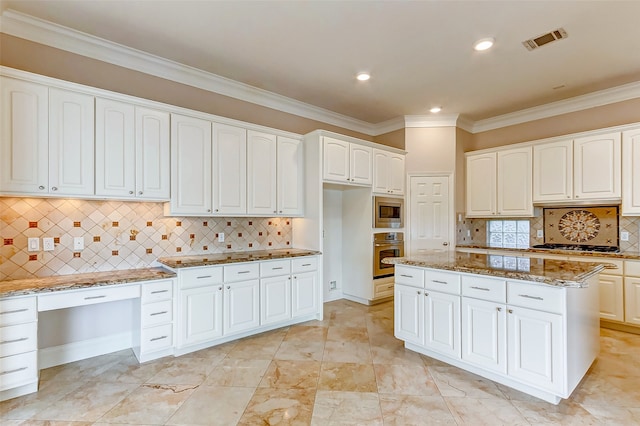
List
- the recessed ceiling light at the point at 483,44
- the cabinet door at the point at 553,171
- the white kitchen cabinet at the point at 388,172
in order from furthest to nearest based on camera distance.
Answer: the white kitchen cabinet at the point at 388,172 → the cabinet door at the point at 553,171 → the recessed ceiling light at the point at 483,44

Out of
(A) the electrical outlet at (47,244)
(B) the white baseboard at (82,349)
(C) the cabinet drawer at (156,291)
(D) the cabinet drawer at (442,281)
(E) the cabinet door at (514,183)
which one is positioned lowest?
(B) the white baseboard at (82,349)

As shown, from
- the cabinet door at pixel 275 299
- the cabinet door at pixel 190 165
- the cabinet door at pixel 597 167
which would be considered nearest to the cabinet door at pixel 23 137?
the cabinet door at pixel 190 165

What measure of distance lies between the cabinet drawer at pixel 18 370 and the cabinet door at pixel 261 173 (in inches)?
86.0

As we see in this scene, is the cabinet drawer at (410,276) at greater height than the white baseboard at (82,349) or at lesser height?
greater

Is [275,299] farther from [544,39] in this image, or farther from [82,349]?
[544,39]

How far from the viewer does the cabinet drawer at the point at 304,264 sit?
377 cm

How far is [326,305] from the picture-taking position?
468 centimetres

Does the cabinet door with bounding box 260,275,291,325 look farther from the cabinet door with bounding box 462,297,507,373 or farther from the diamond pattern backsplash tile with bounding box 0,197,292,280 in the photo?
the cabinet door with bounding box 462,297,507,373

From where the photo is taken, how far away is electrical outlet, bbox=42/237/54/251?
8.95ft

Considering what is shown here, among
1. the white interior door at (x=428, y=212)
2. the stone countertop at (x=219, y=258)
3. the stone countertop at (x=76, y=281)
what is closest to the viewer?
the stone countertop at (x=76, y=281)

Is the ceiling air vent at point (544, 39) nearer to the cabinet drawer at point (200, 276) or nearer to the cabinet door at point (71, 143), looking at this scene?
the cabinet drawer at point (200, 276)

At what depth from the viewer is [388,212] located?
4738 mm

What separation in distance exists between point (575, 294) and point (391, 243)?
2656mm

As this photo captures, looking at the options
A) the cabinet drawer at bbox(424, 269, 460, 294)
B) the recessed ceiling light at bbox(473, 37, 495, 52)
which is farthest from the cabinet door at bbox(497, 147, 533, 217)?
the cabinet drawer at bbox(424, 269, 460, 294)
